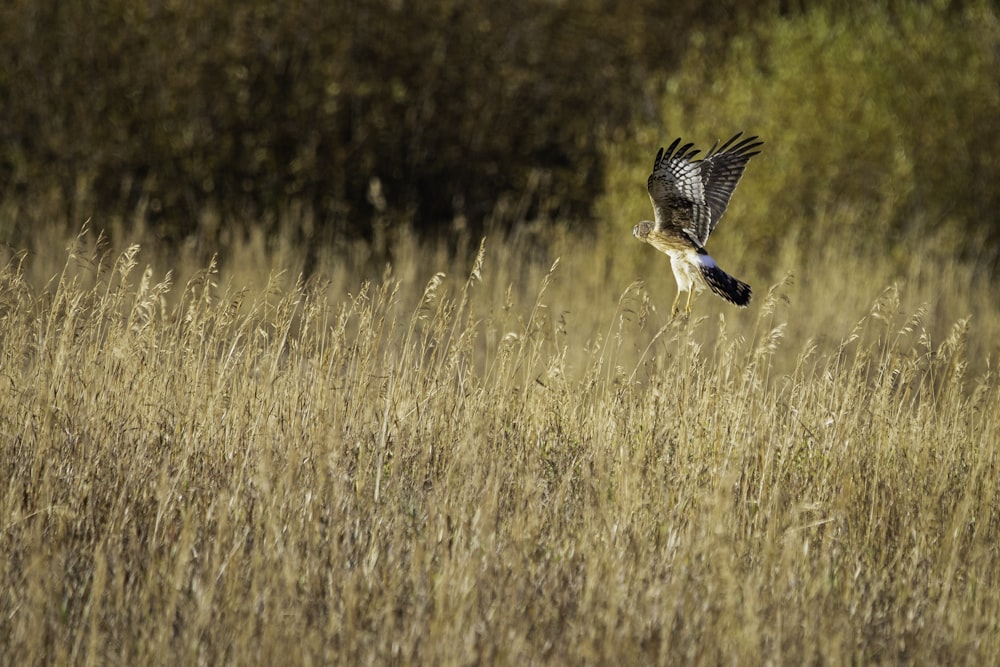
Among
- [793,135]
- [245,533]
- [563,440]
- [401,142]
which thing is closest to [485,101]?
[401,142]

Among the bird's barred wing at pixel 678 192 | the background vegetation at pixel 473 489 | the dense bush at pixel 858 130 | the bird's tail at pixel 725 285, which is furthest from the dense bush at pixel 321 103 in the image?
the bird's tail at pixel 725 285

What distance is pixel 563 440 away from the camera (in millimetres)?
5199

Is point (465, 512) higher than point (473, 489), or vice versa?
point (473, 489)

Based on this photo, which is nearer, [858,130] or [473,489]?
[473,489]

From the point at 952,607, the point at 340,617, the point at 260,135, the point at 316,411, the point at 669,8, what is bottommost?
the point at 340,617

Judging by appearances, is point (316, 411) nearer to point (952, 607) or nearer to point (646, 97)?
point (952, 607)

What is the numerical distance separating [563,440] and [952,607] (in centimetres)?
168

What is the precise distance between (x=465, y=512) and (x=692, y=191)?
273 cm

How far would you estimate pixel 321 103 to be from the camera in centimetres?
1296

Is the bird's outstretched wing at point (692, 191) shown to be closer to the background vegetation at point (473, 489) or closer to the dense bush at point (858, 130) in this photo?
the background vegetation at point (473, 489)

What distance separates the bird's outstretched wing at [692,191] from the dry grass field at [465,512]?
1.13 metres

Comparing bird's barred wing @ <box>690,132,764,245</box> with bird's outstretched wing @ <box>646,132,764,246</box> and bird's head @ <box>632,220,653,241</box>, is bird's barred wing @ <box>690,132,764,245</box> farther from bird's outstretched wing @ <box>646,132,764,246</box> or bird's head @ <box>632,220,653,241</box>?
bird's head @ <box>632,220,653,241</box>

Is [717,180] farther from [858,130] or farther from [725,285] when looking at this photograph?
[858,130]

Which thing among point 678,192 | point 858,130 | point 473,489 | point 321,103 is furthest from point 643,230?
point 321,103
